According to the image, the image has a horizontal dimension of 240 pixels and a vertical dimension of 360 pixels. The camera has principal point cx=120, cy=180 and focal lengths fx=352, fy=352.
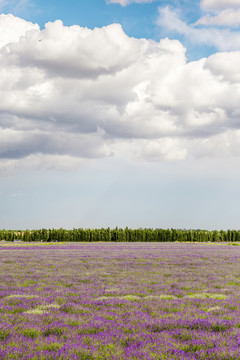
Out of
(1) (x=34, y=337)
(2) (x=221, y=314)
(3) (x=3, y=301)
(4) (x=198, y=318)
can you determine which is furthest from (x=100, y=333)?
(3) (x=3, y=301)

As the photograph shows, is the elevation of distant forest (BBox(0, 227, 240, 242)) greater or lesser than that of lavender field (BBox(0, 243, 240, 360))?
lesser

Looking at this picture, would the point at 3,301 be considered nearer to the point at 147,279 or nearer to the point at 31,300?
the point at 31,300

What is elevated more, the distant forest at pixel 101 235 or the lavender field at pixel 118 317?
the lavender field at pixel 118 317

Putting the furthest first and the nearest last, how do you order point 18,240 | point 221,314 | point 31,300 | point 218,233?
point 218,233, point 18,240, point 31,300, point 221,314

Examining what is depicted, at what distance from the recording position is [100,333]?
9.93 metres

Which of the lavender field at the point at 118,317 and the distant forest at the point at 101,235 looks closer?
the lavender field at the point at 118,317

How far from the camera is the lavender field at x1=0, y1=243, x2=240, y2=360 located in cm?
852

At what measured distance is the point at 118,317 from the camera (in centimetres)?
1172

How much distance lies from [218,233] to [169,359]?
330ft

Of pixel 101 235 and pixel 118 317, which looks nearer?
pixel 118 317

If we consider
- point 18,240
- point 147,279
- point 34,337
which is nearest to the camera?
point 34,337

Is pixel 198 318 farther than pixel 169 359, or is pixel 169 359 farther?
pixel 198 318

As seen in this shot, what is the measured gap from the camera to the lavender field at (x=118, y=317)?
852cm

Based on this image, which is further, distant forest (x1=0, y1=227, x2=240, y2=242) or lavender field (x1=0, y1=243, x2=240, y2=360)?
distant forest (x1=0, y1=227, x2=240, y2=242)
